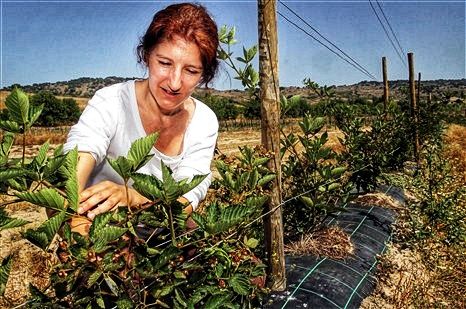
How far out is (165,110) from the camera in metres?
1.82

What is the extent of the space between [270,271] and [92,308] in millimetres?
1762

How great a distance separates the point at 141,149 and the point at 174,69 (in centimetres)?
75

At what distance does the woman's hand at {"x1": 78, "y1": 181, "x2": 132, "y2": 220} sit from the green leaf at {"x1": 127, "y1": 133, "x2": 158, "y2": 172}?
0.23 meters

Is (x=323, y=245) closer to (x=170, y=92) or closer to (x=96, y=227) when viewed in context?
(x=170, y=92)

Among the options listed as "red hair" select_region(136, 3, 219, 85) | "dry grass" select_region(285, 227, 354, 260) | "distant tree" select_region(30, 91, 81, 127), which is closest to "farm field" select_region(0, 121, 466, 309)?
"dry grass" select_region(285, 227, 354, 260)

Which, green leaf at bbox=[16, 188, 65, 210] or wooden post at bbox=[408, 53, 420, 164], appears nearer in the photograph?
green leaf at bbox=[16, 188, 65, 210]

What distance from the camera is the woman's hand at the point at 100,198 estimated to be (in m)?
1.11

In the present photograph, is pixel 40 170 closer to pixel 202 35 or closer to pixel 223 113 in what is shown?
pixel 202 35

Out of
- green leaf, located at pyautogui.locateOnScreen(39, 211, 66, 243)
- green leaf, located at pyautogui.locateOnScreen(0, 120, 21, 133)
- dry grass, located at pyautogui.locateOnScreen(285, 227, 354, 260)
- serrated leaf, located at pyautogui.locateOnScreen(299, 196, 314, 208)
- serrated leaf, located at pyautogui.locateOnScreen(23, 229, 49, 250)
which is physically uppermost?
green leaf, located at pyautogui.locateOnScreen(0, 120, 21, 133)

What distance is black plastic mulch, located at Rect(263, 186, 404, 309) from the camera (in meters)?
2.83

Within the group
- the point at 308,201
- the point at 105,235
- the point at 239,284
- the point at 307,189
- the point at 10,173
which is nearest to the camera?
the point at 10,173

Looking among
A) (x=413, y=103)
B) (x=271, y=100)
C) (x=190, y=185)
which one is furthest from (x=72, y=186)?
(x=413, y=103)

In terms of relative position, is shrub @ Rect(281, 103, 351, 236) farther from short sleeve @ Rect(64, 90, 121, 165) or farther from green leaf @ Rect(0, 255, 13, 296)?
green leaf @ Rect(0, 255, 13, 296)

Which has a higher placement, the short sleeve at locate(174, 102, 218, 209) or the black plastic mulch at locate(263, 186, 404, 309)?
the short sleeve at locate(174, 102, 218, 209)
